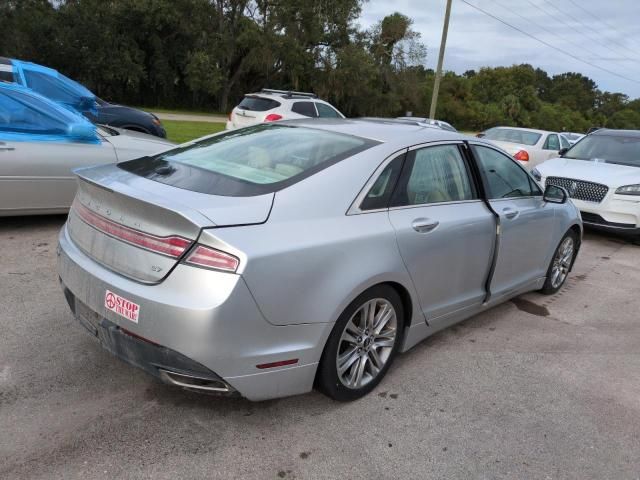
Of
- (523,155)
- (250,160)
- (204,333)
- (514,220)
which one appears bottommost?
(523,155)

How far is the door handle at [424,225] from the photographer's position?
3.25 m

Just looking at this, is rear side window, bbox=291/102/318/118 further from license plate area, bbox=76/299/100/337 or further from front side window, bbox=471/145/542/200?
license plate area, bbox=76/299/100/337

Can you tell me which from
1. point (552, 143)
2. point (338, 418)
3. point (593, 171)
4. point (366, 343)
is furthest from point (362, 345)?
point (552, 143)

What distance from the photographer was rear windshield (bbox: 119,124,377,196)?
113 inches

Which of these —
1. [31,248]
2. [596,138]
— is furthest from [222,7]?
[31,248]

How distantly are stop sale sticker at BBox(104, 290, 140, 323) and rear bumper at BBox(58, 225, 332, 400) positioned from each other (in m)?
0.03

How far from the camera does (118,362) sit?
131 inches

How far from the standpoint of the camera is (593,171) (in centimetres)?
844

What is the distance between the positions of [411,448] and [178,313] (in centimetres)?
139

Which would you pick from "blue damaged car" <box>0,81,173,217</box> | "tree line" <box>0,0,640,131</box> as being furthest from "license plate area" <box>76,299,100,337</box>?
"tree line" <box>0,0,640,131</box>

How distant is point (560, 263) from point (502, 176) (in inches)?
63.5

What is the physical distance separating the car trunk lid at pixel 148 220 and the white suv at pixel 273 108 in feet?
35.7

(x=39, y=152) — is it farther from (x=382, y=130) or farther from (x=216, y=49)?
(x=216, y=49)

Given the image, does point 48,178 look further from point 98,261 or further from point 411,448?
point 411,448
